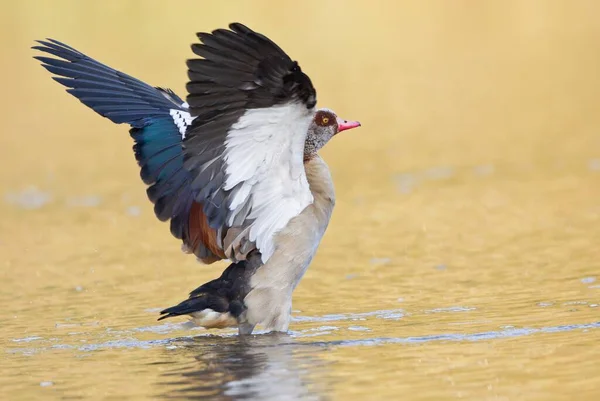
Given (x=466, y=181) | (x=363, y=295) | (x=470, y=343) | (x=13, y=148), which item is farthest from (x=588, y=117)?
(x=470, y=343)

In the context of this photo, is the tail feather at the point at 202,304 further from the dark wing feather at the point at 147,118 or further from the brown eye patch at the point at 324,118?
the brown eye patch at the point at 324,118

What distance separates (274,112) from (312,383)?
182 cm

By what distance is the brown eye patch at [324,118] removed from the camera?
35.2 ft

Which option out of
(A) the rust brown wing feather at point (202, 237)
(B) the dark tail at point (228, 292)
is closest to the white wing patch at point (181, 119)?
(A) the rust brown wing feather at point (202, 237)

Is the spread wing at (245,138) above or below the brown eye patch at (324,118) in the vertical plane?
below

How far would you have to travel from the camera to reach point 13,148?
75.5 ft

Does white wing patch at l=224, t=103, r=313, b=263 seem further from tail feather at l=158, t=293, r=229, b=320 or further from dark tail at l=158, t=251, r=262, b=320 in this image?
tail feather at l=158, t=293, r=229, b=320

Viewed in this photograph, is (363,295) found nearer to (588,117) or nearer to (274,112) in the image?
(274,112)

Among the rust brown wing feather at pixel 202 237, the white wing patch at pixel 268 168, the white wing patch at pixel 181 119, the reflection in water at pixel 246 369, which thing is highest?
the white wing patch at pixel 181 119

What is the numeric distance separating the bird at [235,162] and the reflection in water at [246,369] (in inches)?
10.3

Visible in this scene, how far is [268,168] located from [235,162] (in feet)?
0.90

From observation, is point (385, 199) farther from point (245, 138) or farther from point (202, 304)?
point (245, 138)

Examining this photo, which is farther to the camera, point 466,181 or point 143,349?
point 466,181

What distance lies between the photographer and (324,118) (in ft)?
35.2
